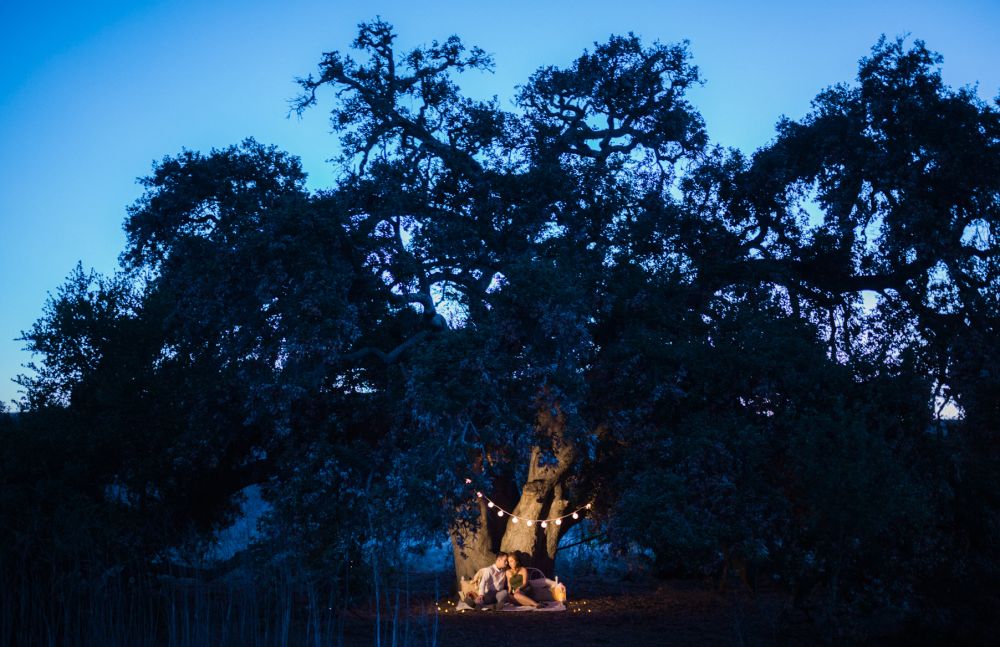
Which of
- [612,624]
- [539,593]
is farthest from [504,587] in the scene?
[612,624]

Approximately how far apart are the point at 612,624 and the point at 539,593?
1886 millimetres

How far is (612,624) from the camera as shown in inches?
573

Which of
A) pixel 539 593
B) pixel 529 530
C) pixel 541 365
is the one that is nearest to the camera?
pixel 541 365

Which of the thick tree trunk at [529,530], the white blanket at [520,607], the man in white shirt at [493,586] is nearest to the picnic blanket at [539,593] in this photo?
the white blanket at [520,607]

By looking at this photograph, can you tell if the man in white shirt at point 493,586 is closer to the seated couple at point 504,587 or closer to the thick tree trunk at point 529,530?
the seated couple at point 504,587

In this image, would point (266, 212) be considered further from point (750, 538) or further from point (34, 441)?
point (750, 538)

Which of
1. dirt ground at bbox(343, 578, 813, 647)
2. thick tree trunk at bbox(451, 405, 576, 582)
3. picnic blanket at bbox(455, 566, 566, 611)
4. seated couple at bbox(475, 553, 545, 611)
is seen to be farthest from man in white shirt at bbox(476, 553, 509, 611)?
thick tree trunk at bbox(451, 405, 576, 582)

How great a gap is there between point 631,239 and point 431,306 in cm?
362

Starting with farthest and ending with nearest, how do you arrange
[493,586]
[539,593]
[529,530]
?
[529,530], [539,593], [493,586]

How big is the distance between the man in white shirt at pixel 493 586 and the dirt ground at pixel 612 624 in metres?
0.26

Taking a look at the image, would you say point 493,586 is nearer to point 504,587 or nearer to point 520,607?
point 504,587

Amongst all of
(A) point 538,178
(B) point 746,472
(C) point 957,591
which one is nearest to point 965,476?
(C) point 957,591

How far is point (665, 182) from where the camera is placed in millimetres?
17672

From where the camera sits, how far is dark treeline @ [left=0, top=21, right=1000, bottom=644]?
12070 mm
